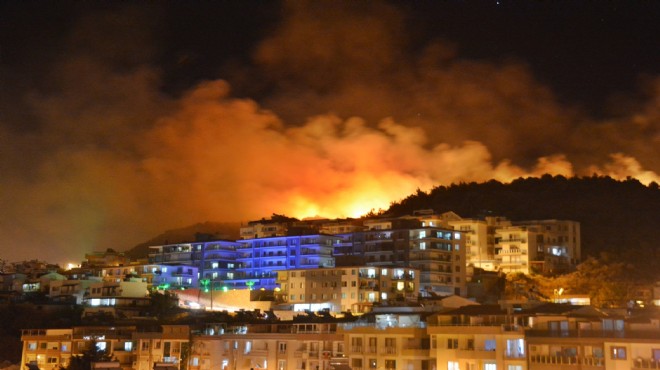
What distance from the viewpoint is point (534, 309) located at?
3484 centimetres

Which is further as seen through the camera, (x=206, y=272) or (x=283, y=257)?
(x=206, y=272)

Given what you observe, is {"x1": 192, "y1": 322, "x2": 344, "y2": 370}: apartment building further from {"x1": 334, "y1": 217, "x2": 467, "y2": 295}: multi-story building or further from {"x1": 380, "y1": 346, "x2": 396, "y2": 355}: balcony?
{"x1": 334, "y1": 217, "x2": 467, "y2": 295}: multi-story building

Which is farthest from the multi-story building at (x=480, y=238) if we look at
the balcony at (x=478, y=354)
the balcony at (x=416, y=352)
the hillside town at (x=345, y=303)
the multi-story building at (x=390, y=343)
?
the balcony at (x=478, y=354)

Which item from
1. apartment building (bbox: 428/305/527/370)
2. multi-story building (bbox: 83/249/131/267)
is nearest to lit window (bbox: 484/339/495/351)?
apartment building (bbox: 428/305/527/370)

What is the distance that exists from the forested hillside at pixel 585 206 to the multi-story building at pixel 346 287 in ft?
54.7

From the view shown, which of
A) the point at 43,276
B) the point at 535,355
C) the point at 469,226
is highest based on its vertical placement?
the point at 469,226

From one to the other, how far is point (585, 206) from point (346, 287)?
34.7 m

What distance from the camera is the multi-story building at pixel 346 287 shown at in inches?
2200

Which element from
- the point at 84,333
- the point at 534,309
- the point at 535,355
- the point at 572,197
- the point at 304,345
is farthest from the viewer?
the point at 572,197

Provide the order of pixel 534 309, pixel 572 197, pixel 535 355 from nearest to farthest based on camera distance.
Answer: pixel 535 355 < pixel 534 309 < pixel 572 197

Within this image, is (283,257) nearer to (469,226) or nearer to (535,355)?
(469,226)

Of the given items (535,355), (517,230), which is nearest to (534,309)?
(535,355)

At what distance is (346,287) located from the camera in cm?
5638

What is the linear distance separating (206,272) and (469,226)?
941 inches
